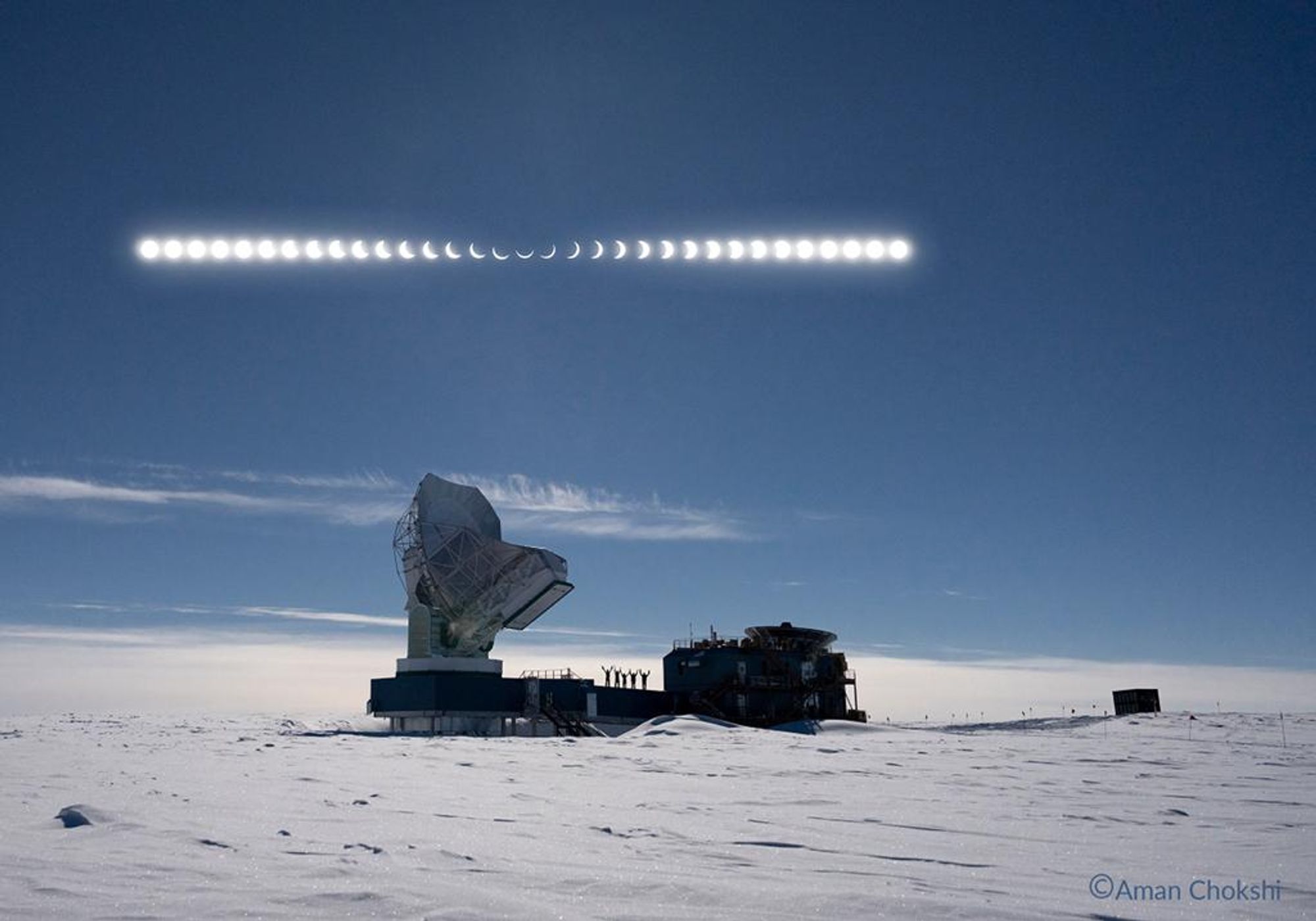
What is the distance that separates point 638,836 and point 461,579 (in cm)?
4958

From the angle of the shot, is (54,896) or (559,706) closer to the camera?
(54,896)

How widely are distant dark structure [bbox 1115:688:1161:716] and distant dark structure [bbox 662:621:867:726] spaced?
17.4 metres

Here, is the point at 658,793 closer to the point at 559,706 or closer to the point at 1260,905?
the point at 1260,905

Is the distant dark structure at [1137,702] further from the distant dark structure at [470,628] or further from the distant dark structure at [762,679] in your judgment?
the distant dark structure at [470,628]

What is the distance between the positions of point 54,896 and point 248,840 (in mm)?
2744

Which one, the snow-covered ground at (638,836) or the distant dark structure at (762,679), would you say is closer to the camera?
the snow-covered ground at (638,836)

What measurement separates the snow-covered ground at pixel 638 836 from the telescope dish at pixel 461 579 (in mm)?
35044

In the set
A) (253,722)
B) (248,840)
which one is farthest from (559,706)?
(248,840)

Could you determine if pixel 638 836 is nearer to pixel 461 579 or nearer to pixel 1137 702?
pixel 461 579

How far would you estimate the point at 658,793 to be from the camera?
15.6 m

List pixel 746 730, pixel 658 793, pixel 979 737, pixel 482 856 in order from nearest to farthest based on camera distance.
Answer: pixel 482 856, pixel 658 793, pixel 979 737, pixel 746 730

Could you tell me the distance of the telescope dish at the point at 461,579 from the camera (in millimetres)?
58531

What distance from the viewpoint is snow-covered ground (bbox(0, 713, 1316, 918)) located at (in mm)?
7113

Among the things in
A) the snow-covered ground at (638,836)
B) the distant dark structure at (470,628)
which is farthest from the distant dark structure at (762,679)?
the snow-covered ground at (638,836)
